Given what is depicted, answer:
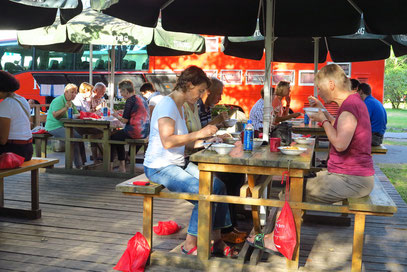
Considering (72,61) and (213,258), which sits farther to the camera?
(72,61)

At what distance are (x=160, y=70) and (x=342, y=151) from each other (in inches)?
352

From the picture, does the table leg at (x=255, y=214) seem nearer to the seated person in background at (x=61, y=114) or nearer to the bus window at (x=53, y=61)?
the seated person in background at (x=61, y=114)

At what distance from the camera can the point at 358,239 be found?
280cm

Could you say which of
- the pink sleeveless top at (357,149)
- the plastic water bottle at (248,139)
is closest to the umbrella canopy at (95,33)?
the plastic water bottle at (248,139)

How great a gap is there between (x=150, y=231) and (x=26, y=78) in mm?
11437

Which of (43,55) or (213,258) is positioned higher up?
(43,55)

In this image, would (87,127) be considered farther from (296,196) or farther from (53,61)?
(53,61)

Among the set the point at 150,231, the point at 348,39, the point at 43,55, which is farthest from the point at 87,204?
the point at 43,55

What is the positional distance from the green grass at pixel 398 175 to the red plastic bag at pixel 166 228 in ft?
10.6

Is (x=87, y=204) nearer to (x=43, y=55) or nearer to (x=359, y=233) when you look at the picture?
(x=359, y=233)

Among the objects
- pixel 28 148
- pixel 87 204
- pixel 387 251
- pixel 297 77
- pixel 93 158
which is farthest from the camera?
pixel 297 77

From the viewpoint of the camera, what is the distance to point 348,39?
301 inches

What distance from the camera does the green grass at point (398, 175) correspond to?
19.9 ft

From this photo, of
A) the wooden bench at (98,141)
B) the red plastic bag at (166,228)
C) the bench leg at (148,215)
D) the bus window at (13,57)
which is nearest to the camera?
the bench leg at (148,215)
